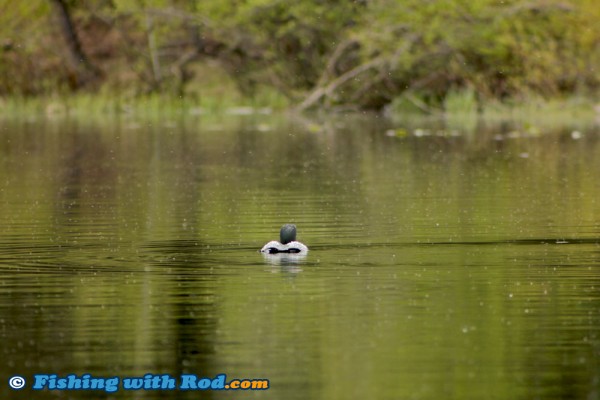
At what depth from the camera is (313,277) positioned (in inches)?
565

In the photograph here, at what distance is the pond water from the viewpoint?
10.4 metres

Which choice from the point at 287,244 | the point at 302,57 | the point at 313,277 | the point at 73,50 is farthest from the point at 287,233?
the point at 73,50

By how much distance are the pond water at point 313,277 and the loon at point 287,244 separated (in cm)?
16

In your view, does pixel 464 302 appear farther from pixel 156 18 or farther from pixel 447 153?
pixel 156 18

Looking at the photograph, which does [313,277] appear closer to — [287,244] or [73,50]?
[287,244]

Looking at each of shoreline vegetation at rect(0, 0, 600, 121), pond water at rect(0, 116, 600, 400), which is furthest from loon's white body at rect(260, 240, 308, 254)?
shoreline vegetation at rect(0, 0, 600, 121)

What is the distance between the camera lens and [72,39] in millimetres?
54375

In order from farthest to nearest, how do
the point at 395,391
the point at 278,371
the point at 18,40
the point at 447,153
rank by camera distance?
the point at 18,40 → the point at 447,153 → the point at 278,371 → the point at 395,391

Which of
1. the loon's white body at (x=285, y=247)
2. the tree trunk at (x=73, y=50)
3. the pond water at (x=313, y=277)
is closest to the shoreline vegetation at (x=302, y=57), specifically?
the tree trunk at (x=73, y=50)

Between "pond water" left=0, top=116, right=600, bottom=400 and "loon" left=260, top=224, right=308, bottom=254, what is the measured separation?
164 mm

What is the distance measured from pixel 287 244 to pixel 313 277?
139 centimetres

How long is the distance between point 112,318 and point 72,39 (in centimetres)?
4303

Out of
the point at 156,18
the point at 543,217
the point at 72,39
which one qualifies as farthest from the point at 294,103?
the point at 543,217

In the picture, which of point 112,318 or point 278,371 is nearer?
point 278,371
